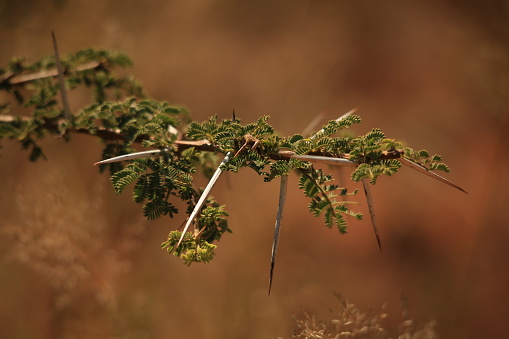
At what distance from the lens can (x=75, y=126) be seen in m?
1.24

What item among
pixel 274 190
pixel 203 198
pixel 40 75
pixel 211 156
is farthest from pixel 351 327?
pixel 274 190

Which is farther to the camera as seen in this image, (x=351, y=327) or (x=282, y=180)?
(x=351, y=327)

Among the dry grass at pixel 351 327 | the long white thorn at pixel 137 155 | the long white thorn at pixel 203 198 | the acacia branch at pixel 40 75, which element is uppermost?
the acacia branch at pixel 40 75

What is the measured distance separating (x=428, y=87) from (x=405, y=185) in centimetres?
85

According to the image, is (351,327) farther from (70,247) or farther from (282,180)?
(70,247)

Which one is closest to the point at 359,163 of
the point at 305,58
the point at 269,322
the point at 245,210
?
the point at 269,322

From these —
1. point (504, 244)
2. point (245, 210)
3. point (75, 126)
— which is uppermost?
point (245, 210)

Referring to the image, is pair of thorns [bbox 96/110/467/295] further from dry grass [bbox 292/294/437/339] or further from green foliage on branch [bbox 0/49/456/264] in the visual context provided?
dry grass [bbox 292/294/437/339]

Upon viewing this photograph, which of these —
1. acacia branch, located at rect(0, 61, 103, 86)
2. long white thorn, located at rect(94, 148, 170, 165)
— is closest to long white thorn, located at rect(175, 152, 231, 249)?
long white thorn, located at rect(94, 148, 170, 165)

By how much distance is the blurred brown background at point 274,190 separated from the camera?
8.64 feet

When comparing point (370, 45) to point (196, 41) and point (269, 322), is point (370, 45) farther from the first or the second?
point (269, 322)

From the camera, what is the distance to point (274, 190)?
131 inches

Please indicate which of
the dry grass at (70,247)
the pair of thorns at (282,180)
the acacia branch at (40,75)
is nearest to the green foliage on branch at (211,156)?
the pair of thorns at (282,180)

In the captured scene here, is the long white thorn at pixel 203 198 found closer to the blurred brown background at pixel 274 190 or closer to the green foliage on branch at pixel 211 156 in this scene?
the green foliage on branch at pixel 211 156
